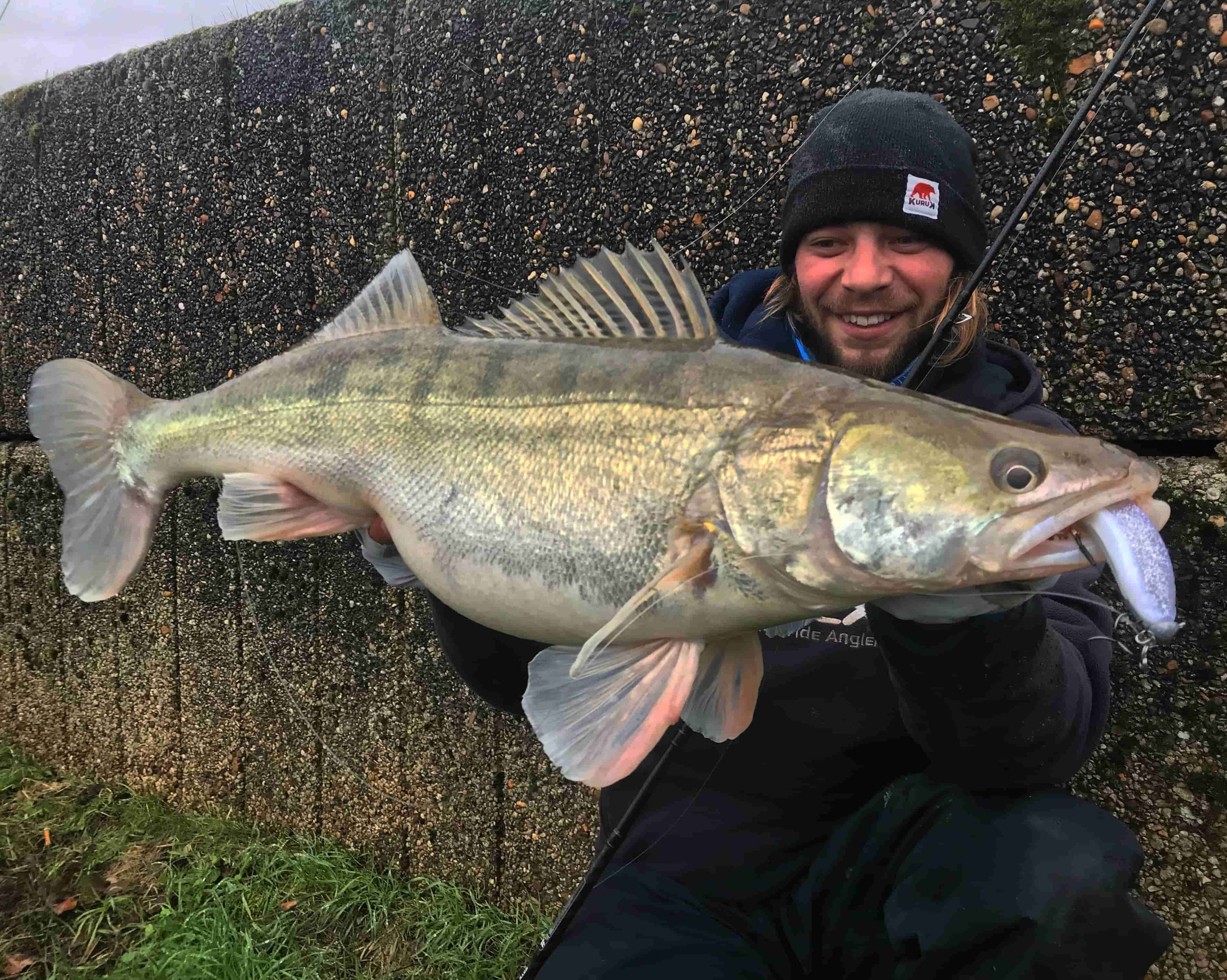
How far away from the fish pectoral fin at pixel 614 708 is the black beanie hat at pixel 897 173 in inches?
54.0

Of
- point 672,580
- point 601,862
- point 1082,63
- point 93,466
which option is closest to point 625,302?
point 672,580

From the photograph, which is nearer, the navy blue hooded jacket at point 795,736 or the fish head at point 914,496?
the fish head at point 914,496

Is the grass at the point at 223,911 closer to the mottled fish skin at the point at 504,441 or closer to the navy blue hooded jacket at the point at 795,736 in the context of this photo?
the navy blue hooded jacket at the point at 795,736

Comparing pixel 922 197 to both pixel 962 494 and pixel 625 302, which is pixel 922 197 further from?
pixel 962 494

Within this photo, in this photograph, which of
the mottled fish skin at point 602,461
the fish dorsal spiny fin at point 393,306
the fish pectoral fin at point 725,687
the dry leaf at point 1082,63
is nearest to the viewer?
the mottled fish skin at point 602,461

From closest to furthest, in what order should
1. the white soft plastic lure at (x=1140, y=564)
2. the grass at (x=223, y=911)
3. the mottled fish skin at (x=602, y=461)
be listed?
the white soft plastic lure at (x=1140, y=564) < the mottled fish skin at (x=602, y=461) < the grass at (x=223, y=911)

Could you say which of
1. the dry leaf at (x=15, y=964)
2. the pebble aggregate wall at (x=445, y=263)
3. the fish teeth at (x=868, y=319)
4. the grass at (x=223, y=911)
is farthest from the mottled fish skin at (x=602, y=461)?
the dry leaf at (x=15, y=964)

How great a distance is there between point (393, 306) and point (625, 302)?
0.70 metres

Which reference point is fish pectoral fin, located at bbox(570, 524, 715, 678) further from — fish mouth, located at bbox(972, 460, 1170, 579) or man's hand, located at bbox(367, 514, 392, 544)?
man's hand, located at bbox(367, 514, 392, 544)

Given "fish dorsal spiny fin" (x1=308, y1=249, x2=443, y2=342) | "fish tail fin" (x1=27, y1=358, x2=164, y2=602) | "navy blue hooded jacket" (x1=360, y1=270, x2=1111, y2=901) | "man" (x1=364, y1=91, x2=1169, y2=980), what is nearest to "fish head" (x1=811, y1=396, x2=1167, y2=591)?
"man" (x1=364, y1=91, x2=1169, y2=980)

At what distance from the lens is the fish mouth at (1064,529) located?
3.77 ft

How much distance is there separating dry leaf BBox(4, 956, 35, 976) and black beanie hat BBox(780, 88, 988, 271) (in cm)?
446

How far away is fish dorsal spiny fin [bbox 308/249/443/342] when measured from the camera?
2006mm

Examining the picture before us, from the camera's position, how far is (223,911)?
139 inches
